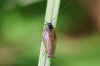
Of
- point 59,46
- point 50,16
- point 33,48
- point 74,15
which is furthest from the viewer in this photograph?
point 74,15

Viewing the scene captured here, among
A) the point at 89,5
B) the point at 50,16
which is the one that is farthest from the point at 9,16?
the point at 50,16

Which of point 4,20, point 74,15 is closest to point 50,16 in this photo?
point 4,20

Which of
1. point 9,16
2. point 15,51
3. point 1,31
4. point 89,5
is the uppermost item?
point 89,5

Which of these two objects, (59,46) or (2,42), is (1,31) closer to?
(2,42)

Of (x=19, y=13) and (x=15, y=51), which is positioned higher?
(x=19, y=13)

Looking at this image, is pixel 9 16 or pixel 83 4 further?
pixel 83 4

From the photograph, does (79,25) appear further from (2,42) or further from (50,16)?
(50,16)

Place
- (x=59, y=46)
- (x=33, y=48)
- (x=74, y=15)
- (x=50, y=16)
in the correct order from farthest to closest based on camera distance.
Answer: (x=74, y=15) < (x=59, y=46) < (x=33, y=48) < (x=50, y=16)
